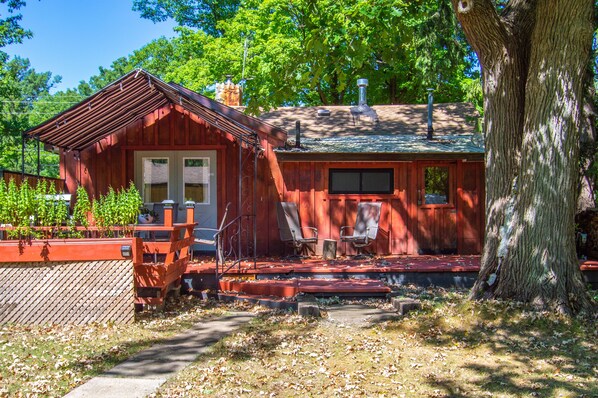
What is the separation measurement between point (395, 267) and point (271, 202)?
295 centimetres

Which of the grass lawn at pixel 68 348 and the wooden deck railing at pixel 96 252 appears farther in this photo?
the wooden deck railing at pixel 96 252

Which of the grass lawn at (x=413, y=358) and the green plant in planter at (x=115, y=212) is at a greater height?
the green plant in planter at (x=115, y=212)

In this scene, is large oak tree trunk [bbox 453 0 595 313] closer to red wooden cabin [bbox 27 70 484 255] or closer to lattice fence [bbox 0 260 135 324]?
lattice fence [bbox 0 260 135 324]

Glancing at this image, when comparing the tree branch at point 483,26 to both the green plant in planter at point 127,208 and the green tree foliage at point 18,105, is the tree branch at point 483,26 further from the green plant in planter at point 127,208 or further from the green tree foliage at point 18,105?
the green tree foliage at point 18,105

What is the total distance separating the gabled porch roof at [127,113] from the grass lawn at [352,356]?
3433mm

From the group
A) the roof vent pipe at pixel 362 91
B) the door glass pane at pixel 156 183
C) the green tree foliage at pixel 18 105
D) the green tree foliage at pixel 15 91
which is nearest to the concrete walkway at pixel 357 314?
the door glass pane at pixel 156 183

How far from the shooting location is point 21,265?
5.93 meters

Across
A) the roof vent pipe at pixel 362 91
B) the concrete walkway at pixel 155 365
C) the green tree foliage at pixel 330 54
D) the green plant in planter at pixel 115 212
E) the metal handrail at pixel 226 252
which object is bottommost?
the concrete walkway at pixel 155 365

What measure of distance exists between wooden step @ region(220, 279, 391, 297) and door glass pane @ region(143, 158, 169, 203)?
3.57 metres

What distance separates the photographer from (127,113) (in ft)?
31.3

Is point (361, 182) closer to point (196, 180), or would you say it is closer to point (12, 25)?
point (196, 180)

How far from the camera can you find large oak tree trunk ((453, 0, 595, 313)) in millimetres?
5578

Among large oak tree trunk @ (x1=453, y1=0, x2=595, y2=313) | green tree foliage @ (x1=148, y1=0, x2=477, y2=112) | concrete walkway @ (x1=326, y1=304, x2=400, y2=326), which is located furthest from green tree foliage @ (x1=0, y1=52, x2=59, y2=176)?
large oak tree trunk @ (x1=453, y1=0, x2=595, y2=313)

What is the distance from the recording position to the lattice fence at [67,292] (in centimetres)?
585
